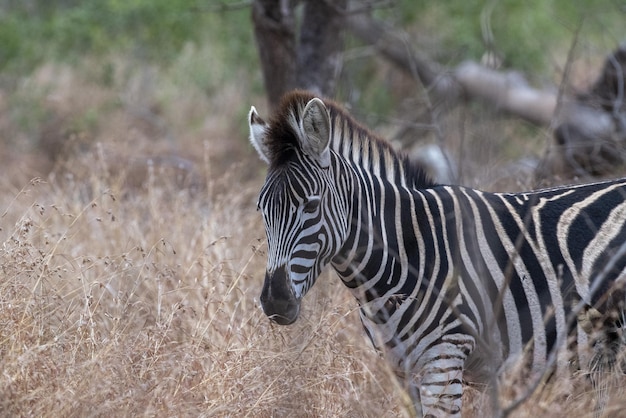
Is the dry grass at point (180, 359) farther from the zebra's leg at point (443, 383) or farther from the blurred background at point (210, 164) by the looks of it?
the zebra's leg at point (443, 383)

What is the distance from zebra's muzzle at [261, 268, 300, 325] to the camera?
3.81 meters

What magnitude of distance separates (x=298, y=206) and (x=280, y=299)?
0.45 m

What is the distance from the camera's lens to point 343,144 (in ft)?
14.1

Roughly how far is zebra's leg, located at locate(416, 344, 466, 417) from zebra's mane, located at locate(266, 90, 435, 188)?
3.09ft

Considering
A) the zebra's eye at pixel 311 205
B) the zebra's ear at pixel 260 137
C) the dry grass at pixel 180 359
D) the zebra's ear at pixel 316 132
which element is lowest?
the dry grass at pixel 180 359

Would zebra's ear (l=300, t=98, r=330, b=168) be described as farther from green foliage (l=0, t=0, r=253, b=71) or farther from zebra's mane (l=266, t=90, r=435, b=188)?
green foliage (l=0, t=0, r=253, b=71)

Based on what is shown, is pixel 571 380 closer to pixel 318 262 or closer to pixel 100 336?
pixel 318 262

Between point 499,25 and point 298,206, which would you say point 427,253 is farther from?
point 499,25

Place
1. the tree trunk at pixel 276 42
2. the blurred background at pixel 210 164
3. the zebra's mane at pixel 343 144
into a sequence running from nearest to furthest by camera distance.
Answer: the zebra's mane at pixel 343 144 → the blurred background at pixel 210 164 → the tree trunk at pixel 276 42

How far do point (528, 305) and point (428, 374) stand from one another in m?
0.63

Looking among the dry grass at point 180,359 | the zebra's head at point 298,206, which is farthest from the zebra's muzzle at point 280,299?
the dry grass at point 180,359

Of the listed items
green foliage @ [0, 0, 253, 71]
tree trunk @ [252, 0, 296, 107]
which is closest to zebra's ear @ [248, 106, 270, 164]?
tree trunk @ [252, 0, 296, 107]

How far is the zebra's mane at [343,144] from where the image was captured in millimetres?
4051

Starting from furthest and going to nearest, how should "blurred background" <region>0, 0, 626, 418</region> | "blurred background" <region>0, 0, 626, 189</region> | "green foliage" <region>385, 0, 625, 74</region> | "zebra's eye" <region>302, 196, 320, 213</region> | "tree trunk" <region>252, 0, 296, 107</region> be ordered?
"green foliage" <region>385, 0, 625, 74</region>, "blurred background" <region>0, 0, 626, 189</region>, "tree trunk" <region>252, 0, 296, 107</region>, "blurred background" <region>0, 0, 626, 418</region>, "zebra's eye" <region>302, 196, 320, 213</region>
